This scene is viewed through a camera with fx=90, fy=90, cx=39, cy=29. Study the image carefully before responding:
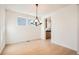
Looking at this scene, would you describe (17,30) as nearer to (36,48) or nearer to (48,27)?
(36,48)

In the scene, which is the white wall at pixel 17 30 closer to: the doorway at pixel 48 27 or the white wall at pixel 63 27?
the doorway at pixel 48 27

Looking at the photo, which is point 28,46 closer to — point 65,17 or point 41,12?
point 41,12

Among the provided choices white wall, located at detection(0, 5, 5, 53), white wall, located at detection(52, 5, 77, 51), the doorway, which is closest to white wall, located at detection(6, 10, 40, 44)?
white wall, located at detection(0, 5, 5, 53)

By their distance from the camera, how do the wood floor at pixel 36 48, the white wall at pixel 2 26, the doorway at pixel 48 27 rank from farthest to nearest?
1. the doorway at pixel 48 27
2. the wood floor at pixel 36 48
3. the white wall at pixel 2 26

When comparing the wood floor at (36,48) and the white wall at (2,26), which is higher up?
the white wall at (2,26)

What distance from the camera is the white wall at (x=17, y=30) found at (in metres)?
1.75

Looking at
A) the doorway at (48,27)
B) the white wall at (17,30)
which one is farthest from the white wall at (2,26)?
the doorway at (48,27)

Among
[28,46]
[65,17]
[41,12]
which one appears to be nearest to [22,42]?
[28,46]

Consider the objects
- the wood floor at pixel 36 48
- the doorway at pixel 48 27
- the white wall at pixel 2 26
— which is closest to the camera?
the white wall at pixel 2 26

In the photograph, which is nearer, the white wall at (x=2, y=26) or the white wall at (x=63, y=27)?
the white wall at (x=2, y=26)

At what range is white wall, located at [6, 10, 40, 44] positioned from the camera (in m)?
1.75

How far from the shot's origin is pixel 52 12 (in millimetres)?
2139

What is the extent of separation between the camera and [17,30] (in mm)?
1934
